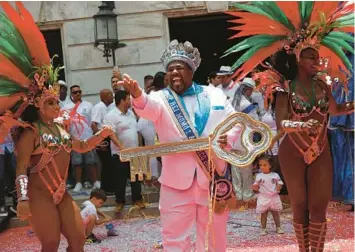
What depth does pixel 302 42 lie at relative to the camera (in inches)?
211

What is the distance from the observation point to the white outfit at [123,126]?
9016 mm

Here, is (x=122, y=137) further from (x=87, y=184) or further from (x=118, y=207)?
(x=87, y=184)

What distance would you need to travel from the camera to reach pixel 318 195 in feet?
17.2

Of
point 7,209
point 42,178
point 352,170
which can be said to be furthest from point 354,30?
point 7,209

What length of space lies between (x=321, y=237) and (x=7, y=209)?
5.45m

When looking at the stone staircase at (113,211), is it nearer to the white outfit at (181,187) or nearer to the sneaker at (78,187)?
the sneaker at (78,187)

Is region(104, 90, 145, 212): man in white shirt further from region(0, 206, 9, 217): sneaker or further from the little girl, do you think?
the little girl

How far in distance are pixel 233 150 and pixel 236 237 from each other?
2.82 metres

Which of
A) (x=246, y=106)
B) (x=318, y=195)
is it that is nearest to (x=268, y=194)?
(x=246, y=106)

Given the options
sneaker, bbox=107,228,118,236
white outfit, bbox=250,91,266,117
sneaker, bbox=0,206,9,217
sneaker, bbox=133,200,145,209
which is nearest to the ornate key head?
sneaker, bbox=107,228,118,236

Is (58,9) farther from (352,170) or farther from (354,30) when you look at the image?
(354,30)

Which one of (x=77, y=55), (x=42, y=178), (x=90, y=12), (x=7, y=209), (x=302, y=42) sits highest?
(x=90, y=12)

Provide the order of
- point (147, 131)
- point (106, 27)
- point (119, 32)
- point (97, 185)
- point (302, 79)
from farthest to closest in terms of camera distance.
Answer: point (119, 32), point (106, 27), point (97, 185), point (147, 131), point (302, 79)

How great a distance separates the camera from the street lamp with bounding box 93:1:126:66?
10.5m
